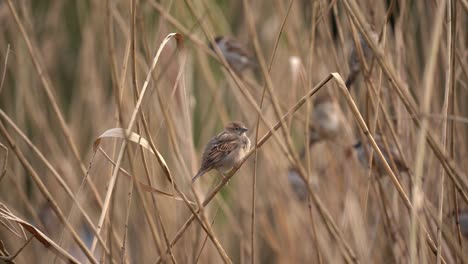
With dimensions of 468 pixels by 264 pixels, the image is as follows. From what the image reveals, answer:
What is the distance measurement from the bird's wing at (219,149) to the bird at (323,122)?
0.82 metres

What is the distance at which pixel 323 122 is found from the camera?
4574 mm

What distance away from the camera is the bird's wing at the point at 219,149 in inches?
117

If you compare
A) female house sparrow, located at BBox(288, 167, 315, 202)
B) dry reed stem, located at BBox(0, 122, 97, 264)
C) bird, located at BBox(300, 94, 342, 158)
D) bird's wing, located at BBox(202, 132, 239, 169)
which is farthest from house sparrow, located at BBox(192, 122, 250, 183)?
dry reed stem, located at BBox(0, 122, 97, 264)

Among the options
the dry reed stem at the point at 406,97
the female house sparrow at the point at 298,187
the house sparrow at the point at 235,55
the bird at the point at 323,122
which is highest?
the house sparrow at the point at 235,55

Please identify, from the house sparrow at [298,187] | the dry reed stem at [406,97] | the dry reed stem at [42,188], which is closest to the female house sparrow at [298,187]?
the house sparrow at [298,187]

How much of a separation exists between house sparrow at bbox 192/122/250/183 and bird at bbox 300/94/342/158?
0.78m

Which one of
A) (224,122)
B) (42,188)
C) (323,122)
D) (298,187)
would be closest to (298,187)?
(298,187)

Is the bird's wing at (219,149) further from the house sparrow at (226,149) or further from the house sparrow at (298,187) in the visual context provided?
the house sparrow at (298,187)

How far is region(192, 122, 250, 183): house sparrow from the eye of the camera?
9.78 feet

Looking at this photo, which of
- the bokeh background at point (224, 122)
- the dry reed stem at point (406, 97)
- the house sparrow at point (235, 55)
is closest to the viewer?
the dry reed stem at point (406, 97)

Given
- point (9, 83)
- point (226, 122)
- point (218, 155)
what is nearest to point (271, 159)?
point (226, 122)

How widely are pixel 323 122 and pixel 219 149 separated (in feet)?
5.74

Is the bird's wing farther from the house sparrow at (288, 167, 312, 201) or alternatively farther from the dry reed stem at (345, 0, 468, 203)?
the dry reed stem at (345, 0, 468, 203)

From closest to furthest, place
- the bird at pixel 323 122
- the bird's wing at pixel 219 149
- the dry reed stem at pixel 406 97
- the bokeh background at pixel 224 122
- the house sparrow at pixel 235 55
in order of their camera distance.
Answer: the dry reed stem at pixel 406 97
the bokeh background at pixel 224 122
the bird's wing at pixel 219 149
the bird at pixel 323 122
the house sparrow at pixel 235 55
